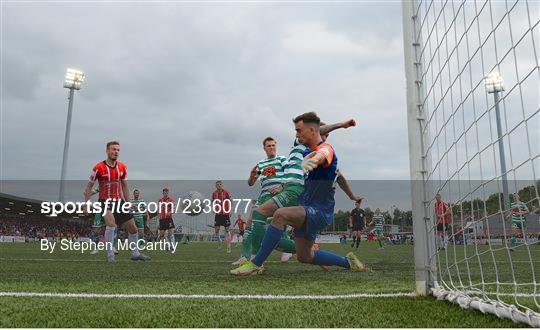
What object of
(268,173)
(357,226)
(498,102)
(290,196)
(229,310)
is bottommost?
(229,310)

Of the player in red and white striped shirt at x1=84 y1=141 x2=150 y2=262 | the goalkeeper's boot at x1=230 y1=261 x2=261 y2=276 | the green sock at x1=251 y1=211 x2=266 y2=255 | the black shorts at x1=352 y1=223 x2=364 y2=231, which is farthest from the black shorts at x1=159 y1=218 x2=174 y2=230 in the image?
the goalkeeper's boot at x1=230 y1=261 x2=261 y2=276

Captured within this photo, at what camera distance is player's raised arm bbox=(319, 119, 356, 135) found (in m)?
4.55

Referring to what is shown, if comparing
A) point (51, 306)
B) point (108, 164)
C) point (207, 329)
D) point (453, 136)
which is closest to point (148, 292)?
point (51, 306)

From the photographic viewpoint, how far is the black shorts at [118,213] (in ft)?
26.2

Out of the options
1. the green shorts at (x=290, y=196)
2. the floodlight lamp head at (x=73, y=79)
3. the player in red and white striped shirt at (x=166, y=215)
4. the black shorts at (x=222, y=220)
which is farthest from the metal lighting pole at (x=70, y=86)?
the green shorts at (x=290, y=196)

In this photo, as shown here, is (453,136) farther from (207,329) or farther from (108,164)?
(108,164)

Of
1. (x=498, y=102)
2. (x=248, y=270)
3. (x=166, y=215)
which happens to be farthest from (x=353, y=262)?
(x=166, y=215)

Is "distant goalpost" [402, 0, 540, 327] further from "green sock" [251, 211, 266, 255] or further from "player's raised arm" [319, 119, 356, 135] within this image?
"green sock" [251, 211, 266, 255]

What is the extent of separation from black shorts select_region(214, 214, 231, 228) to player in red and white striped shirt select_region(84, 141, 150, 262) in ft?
17.8

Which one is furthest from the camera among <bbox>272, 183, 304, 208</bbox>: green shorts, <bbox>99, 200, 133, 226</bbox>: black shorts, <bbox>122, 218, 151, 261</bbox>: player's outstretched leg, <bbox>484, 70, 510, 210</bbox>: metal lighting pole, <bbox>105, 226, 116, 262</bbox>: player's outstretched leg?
<bbox>122, 218, 151, 261</bbox>: player's outstretched leg

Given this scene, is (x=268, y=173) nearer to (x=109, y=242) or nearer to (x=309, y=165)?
(x=109, y=242)

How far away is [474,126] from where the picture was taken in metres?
2.99

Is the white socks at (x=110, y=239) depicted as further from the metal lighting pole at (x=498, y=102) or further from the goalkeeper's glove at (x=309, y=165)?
the metal lighting pole at (x=498, y=102)

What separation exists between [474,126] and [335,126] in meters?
1.99
